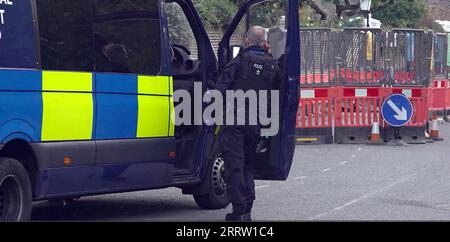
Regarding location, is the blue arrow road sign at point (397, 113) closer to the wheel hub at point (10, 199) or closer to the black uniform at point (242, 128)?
the black uniform at point (242, 128)

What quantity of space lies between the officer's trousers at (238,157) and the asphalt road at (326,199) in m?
0.73

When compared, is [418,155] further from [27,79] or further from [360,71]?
[27,79]

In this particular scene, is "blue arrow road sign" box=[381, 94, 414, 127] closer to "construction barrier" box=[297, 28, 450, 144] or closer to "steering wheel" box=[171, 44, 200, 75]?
"construction barrier" box=[297, 28, 450, 144]

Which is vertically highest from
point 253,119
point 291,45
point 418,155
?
point 291,45

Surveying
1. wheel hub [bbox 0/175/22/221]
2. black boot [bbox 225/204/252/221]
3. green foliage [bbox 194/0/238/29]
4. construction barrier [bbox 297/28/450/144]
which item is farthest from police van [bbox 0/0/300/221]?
green foliage [bbox 194/0/238/29]

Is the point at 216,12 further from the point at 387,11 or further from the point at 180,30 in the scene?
the point at 387,11

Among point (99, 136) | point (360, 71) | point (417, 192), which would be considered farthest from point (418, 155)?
point (99, 136)

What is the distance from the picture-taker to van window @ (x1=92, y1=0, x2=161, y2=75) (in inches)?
370

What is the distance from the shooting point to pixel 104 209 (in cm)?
1139

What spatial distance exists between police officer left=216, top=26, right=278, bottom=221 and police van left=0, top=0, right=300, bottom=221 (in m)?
0.56

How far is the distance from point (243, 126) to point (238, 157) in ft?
0.97

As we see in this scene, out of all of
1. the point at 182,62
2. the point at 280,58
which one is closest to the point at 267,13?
the point at 280,58

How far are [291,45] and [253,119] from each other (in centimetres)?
100
